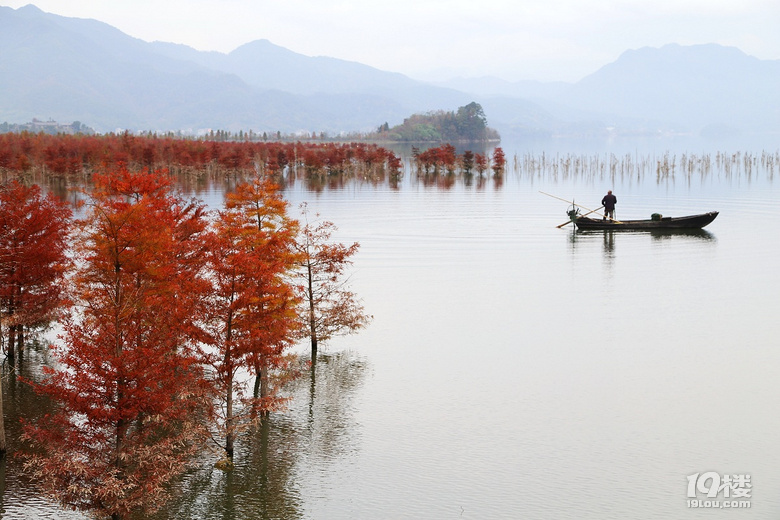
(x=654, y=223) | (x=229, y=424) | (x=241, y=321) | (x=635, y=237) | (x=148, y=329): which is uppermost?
(x=654, y=223)

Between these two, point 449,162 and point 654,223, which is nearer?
point 654,223

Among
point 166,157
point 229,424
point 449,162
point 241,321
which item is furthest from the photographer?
point 449,162

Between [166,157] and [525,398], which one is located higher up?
[166,157]

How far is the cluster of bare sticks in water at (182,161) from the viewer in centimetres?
9656

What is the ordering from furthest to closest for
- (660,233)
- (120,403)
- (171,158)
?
(171,158), (660,233), (120,403)

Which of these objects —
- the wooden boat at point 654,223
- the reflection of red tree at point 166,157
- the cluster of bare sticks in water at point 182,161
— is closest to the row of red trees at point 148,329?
the wooden boat at point 654,223

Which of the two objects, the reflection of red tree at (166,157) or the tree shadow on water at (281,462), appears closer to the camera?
the tree shadow on water at (281,462)

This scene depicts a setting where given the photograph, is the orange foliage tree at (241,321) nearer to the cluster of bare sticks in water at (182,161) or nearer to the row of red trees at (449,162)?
the cluster of bare sticks in water at (182,161)

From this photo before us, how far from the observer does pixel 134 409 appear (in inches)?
685

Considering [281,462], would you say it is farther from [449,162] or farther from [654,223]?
[449,162]

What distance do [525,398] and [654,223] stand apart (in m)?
35.9

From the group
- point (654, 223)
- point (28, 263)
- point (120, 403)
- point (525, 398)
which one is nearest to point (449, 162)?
point (654, 223)

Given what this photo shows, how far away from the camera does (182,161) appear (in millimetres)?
111750

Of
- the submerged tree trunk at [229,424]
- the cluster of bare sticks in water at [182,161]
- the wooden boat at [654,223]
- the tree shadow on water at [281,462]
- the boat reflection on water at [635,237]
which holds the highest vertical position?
the cluster of bare sticks in water at [182,161]
